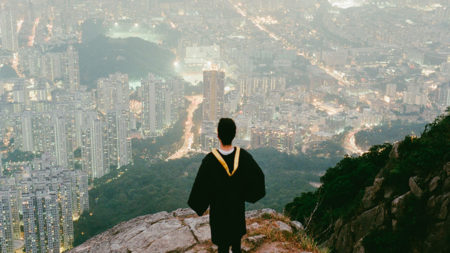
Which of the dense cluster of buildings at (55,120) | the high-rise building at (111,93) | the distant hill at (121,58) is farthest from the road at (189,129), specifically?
the distant hill at (121,58)

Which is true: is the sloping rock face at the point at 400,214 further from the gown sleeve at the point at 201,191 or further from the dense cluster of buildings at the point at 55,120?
the dense cluster of buildings at the point at 55,120

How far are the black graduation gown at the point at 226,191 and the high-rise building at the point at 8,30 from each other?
2727 centimetres

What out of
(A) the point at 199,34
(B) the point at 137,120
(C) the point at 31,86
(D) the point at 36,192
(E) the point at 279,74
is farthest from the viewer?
(A) the point at 199,34

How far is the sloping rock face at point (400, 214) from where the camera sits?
1.96m

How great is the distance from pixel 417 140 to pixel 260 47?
23.4 metres

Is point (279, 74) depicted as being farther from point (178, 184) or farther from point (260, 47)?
point (178, 184)

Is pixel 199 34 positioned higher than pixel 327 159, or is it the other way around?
pixel 199 34

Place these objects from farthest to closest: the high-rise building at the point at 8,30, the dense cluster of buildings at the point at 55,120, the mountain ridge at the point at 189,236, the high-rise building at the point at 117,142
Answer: the high-rise building at the point at 8,30, the high-rise building at the point at 117,142, the dense cluster of buildings at the point at 55,120, the mountain ridge at the point at 189,236

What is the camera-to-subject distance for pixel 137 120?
17.0 meters

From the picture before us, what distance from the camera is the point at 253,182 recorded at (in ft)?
4.55

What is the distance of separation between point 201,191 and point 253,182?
0.51ft

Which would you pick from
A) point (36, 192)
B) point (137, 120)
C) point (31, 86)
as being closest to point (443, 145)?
point (36, 192)

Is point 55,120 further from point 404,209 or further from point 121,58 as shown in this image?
point 404,209

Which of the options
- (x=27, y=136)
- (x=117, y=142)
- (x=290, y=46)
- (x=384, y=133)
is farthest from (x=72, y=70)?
(x=384, y=133)
